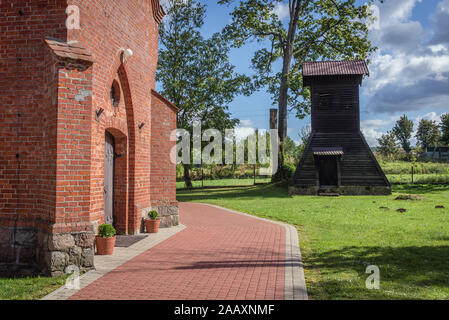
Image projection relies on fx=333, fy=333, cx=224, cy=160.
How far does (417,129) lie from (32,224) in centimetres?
10425

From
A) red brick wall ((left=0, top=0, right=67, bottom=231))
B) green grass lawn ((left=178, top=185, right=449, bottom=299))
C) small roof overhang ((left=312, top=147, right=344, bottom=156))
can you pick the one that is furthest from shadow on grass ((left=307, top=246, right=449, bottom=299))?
small roof overhang ((left=312, top=147, right=344, bottom=156))

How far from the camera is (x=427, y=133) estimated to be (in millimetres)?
88125

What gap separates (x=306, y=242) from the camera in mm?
8773

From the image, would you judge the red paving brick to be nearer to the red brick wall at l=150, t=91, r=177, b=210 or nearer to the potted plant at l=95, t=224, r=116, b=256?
the potted plant at l=95, t=224, r=116, b=256

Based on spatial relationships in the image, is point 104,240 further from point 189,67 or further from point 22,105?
point 189,67

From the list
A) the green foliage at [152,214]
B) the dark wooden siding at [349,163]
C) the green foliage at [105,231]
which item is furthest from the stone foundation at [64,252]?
the dark wooden siding at [349,163]

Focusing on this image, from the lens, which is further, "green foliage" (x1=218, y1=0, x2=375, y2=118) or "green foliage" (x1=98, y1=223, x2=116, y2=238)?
"green foliage" (x1=218, y1=0, x2=375, y2=118)

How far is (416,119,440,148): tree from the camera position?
83500 mm

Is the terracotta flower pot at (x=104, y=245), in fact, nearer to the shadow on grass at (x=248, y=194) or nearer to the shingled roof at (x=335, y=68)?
the shadow on grass at (x=248, y=194)

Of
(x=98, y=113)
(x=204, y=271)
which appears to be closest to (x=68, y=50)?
(x=98, y=113)

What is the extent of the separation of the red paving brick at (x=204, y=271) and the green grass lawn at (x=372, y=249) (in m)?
0.76

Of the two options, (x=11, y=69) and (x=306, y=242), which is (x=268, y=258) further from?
(x=11, y=69)

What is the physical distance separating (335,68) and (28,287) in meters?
23.5
